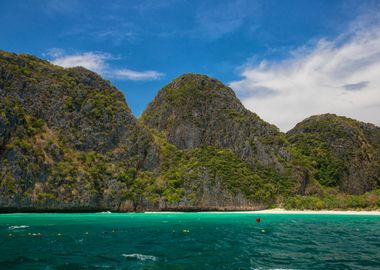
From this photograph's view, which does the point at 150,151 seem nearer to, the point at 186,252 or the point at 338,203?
the point at 338,203

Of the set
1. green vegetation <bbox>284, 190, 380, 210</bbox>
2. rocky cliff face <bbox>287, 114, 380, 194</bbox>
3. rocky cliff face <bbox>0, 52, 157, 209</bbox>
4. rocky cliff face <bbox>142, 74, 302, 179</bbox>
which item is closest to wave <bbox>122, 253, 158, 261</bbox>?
rocky cliff face <bbox>0, 52, 157, 209</bbox>

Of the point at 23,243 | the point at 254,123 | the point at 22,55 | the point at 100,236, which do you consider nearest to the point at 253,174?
the point at 254,123

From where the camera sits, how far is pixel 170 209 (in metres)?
112

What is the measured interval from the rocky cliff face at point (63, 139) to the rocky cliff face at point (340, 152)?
71780mm

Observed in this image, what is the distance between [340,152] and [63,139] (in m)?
114

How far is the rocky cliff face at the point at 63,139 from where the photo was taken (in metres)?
96.2

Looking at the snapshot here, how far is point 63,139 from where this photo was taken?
113250 millimetres

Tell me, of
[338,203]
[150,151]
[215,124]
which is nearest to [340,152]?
[338,203]

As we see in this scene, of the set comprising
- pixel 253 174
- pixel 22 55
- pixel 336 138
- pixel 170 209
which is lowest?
pixel 170 209

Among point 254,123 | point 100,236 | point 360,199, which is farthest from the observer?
point 254,123

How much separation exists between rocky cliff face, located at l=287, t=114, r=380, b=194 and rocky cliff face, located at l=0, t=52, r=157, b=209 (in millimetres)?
71780

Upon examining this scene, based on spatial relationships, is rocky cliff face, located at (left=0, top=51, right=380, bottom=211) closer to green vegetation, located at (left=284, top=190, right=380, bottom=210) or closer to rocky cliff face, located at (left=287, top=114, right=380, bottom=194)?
rocky cliff face, located at (left=287, top=114, right=380, bottom=194)

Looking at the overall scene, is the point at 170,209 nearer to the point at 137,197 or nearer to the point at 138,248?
the point at 137,197

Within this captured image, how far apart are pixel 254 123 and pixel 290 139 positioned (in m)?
30.4
